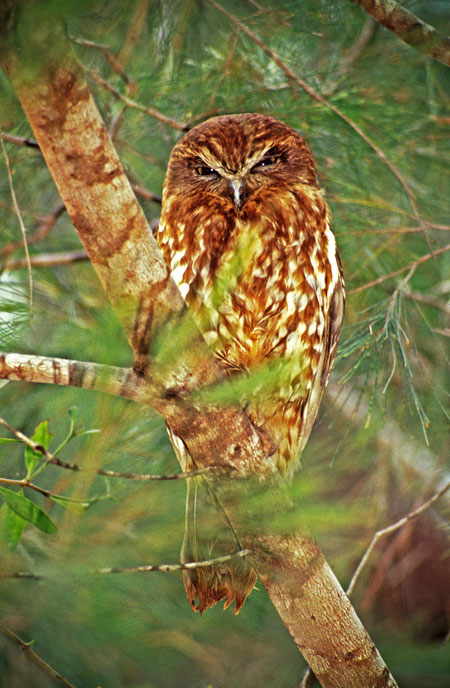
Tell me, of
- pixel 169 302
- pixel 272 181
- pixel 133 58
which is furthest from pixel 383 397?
pixel 169 302

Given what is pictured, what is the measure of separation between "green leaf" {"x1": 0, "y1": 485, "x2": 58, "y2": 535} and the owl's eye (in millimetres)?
1105

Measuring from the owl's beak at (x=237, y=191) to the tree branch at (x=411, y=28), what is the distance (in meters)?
0.44

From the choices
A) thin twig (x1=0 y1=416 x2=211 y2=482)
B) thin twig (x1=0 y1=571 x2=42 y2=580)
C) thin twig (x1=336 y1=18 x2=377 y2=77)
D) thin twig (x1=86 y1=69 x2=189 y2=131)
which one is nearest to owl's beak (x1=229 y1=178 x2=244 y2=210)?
thin twig (x1=86 y1=69 x2=189 y2=131)

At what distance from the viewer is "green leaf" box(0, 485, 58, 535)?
605mm

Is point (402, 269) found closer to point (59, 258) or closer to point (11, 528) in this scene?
point (59, 258)

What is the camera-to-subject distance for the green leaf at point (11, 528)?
1.96 feet

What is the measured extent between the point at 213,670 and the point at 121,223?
0.91 metres

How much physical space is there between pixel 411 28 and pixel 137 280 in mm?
929

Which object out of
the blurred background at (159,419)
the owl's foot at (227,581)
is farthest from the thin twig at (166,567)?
the owl's foot at (227,581)

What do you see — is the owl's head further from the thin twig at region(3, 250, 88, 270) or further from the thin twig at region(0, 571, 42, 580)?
the thin twig at region(0, 571, 42, 580)

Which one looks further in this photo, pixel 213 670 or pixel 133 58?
pixel 133 58

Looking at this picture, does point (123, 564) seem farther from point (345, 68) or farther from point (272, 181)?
point (345, 68)

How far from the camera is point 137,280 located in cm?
75

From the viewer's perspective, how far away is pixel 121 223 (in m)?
0.76
